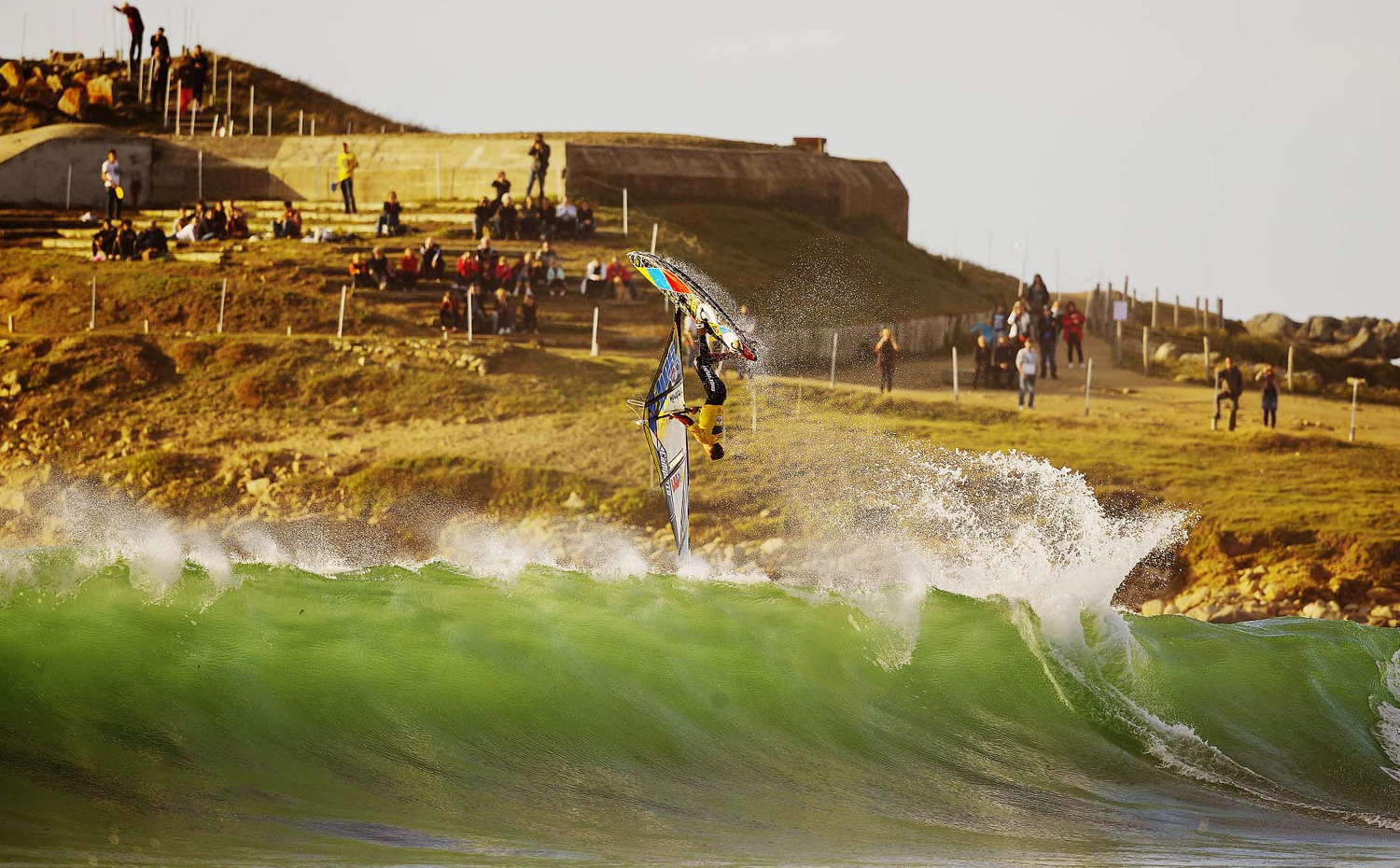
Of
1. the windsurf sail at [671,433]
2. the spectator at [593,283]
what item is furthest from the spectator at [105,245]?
the windsurf sail at [671,433]

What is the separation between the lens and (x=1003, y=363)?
95.5ft

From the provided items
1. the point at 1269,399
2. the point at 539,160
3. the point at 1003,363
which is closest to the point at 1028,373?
the point at 1003,363

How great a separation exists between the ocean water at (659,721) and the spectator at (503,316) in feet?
43.1

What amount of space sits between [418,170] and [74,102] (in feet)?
53.4

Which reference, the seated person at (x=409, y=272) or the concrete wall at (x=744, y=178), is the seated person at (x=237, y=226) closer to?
the seated person at (x=409, y=272)

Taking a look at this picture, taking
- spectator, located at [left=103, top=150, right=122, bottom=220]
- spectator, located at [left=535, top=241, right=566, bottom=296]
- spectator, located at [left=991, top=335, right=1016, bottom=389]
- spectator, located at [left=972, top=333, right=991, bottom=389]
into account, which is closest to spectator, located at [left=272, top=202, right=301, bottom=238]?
spectator, located at [left=103, top=150, right=122, bottom=220]

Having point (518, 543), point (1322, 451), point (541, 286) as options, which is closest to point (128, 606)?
point (518, 543)

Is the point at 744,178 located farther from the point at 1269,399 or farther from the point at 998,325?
the point at 1269,399

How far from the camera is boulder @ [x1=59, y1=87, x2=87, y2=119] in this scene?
46688 mm

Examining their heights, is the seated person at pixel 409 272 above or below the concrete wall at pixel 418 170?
below

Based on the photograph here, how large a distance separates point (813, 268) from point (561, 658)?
2433 centimetres

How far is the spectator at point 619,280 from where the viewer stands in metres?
30.1

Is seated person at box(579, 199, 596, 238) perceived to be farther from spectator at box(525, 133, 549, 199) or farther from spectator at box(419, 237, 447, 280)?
spectator at box(419, 237, 447, 280)

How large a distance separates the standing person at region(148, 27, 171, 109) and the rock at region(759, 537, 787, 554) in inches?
1209
